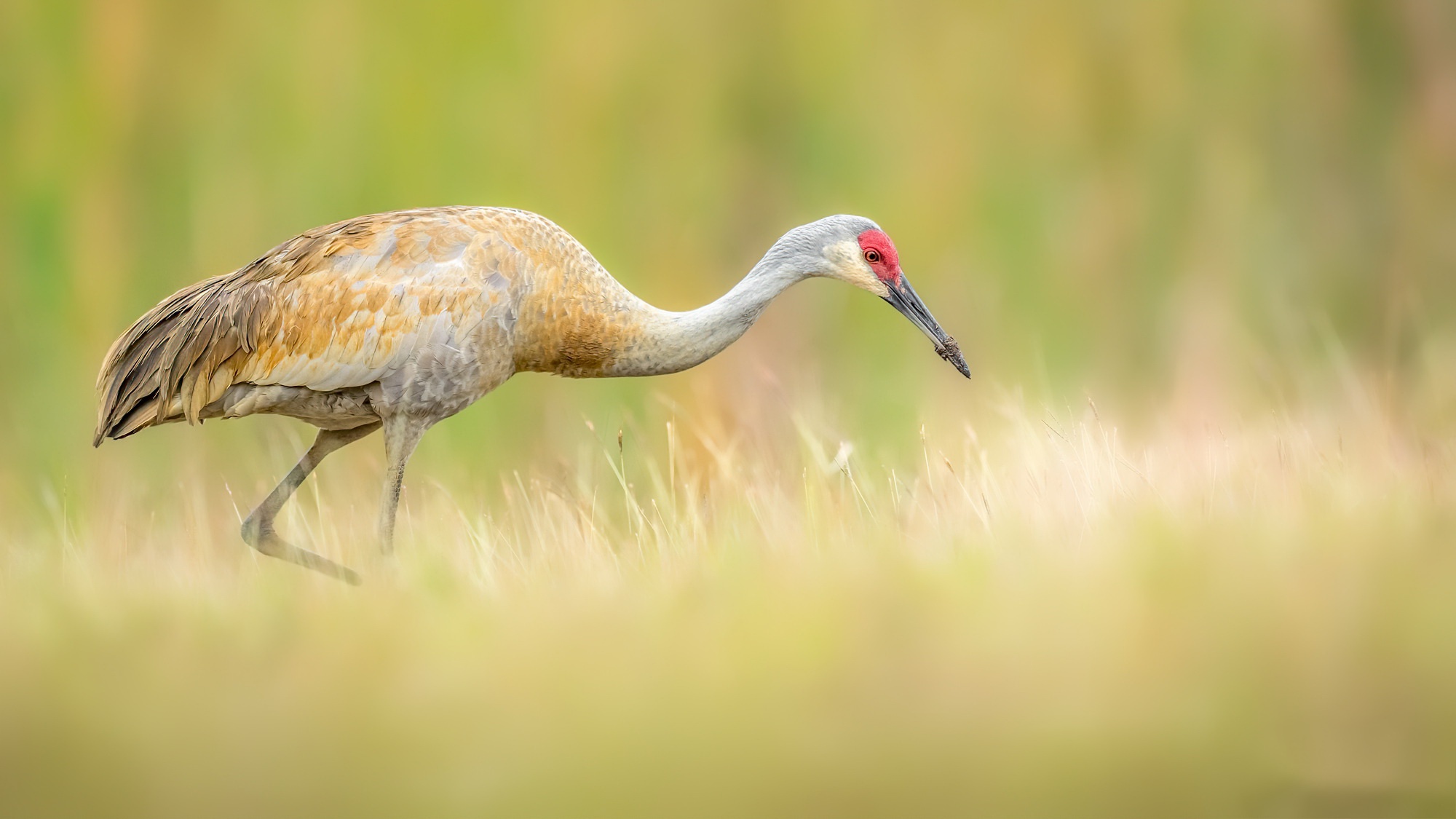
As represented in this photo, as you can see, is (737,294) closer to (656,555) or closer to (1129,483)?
(656,555)

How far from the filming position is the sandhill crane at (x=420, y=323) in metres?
4.76

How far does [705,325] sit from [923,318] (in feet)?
2.55

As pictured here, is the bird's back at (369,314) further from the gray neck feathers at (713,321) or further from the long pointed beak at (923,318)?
the long pointed beak at (923,318)

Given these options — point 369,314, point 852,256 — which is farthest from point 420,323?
point 852,256

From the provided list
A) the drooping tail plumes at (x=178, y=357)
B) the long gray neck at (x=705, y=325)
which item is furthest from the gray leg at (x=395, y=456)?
the long gray neck at (x=705, y=325)

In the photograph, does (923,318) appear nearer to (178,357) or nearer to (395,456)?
(395,456)

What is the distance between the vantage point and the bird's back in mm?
4746

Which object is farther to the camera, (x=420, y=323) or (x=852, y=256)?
(x=852, y=256)

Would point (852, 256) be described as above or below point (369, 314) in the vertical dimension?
above

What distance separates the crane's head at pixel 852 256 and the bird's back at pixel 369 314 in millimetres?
641

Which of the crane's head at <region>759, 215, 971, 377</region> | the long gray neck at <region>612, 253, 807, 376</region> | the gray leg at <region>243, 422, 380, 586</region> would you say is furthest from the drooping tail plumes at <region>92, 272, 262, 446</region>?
the crane's head at <region>759, 215, 971, 377</region>

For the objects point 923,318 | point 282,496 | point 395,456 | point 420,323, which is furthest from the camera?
point 282,496

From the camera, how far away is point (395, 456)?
15.9 feet

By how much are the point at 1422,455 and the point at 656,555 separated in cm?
240
